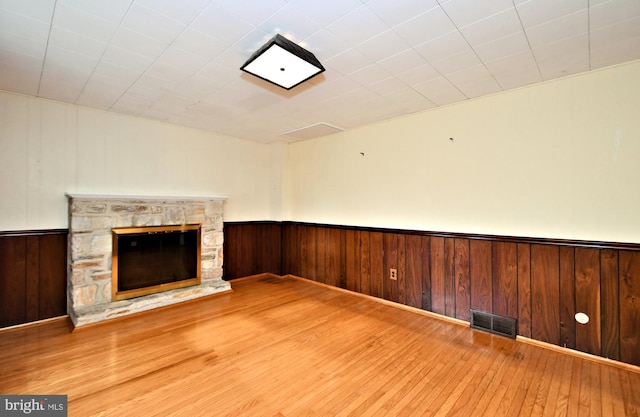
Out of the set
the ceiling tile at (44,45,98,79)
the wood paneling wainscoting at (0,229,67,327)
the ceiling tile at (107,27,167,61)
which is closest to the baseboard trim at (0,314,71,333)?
the wood paneling wainscoting at (0,229,67,327)

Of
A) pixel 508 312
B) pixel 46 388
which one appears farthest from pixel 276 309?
pixel 508 312

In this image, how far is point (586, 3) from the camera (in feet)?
5.52

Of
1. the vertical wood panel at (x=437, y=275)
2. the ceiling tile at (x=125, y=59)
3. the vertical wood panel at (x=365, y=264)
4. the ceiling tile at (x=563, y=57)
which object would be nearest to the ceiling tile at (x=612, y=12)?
the ceiling tile at (x=563, y=57)

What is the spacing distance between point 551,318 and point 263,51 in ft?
11.2

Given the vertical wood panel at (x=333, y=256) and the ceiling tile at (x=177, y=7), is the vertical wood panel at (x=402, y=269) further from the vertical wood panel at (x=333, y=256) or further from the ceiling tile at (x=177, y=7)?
the ceiling tile at (x=177, y=7)

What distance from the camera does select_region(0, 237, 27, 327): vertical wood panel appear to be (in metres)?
3.01

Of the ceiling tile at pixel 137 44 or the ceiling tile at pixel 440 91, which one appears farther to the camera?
the ceiling tile at pixel 440 91

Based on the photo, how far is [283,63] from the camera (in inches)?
85.1

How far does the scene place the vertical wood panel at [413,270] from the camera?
11.8 feet

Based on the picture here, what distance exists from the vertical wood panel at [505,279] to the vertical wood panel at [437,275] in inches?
21.2

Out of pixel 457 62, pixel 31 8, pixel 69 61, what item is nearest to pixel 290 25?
pixel 457 62

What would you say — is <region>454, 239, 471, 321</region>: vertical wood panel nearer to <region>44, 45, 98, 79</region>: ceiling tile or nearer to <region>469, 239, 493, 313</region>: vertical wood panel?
<region>469, 239, 493, 313</region>: vertical wood panel

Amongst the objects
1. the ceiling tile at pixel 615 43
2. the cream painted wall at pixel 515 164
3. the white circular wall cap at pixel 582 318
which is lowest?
the white circular wall cap at pixel 582 318

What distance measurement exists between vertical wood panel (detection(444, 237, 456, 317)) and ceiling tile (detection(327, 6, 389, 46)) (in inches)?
94.0
